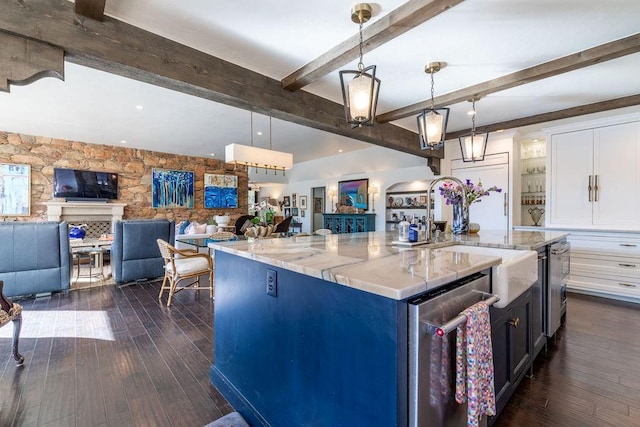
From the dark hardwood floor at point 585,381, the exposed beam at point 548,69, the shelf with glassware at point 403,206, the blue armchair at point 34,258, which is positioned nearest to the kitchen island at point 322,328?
the dark hardwood floor at point 585,381

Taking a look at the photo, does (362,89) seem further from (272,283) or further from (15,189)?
(15,189)

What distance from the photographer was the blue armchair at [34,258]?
11.8 ft

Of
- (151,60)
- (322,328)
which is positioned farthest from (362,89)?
(151,60)

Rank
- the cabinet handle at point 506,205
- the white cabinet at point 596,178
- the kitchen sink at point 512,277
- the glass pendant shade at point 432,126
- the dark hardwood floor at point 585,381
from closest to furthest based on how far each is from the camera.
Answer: the kitchen sink at point 512,277, the dark hardwood floor at point 585,381, the glass pendant shade at point 432,126, the white cabinet at point 596,178, the cabinet handle at point 506,205

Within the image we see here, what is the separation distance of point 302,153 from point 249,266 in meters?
6.71

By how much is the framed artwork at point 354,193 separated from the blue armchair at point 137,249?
496cm

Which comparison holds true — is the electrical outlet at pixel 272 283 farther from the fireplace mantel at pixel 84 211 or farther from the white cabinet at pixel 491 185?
the fireplace mantel at pixel 84 211

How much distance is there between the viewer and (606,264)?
3842mm

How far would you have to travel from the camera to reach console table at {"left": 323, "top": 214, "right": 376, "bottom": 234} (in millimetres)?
7781

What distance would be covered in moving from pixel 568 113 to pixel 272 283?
4.90 meters

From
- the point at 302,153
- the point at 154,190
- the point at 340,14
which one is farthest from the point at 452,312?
the point at 154,190

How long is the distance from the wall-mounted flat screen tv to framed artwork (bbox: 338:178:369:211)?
5.86 metres

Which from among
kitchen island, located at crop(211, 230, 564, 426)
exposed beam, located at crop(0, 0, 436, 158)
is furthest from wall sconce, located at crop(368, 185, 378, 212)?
kitchen island, located at crop(211, 230, 564, 426)

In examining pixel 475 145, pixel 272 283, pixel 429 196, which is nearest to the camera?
pixel 272 283
